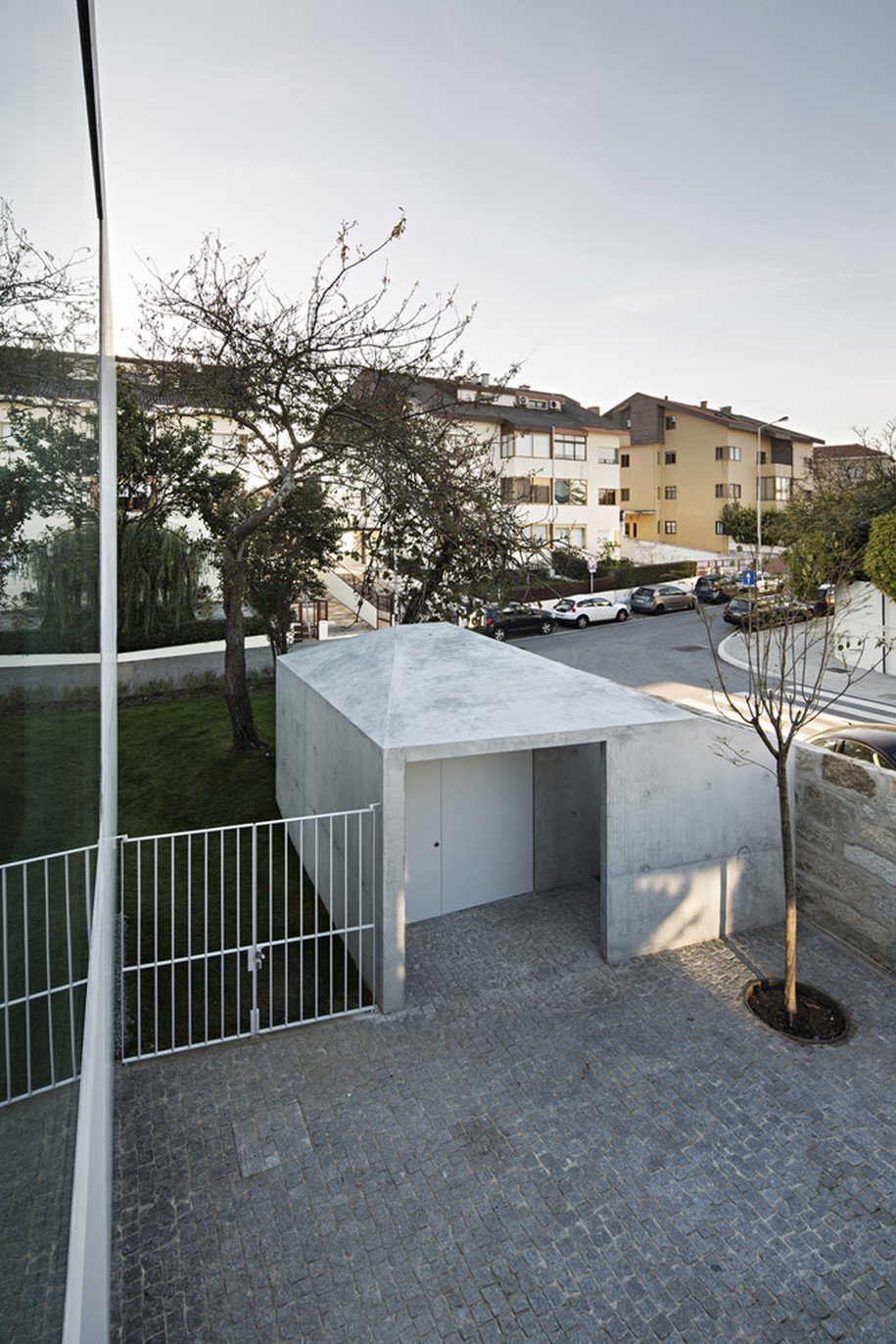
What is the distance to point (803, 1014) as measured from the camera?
7.61 m

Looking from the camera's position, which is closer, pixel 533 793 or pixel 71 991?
pixel 71 991

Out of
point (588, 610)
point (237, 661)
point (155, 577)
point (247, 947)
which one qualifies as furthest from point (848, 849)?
point (588, 610)

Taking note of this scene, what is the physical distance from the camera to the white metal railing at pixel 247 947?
7.23 m

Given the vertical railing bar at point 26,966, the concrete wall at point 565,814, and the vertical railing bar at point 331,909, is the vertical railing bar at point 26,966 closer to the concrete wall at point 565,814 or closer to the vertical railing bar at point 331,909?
the vertical railing bar at point 331,909

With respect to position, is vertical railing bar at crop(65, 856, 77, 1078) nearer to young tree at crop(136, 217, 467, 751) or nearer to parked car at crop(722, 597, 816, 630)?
parked car at crop(722, 597, 816, 630)

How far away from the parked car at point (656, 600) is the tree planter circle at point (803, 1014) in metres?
31.3

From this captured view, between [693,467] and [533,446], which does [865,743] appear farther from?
[693,467]

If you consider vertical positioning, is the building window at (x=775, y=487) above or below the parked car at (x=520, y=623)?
above

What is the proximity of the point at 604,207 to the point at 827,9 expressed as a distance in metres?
4.73

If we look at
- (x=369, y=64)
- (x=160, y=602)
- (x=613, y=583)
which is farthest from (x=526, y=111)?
(x=613, y=583)

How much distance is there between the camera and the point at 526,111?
12422 millimetres

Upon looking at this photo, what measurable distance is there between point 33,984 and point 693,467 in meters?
59.6

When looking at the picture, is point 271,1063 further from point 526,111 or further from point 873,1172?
point 526,111

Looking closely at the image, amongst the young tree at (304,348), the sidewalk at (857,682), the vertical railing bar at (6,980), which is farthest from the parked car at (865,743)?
the vertical railing bar at (6,980)
